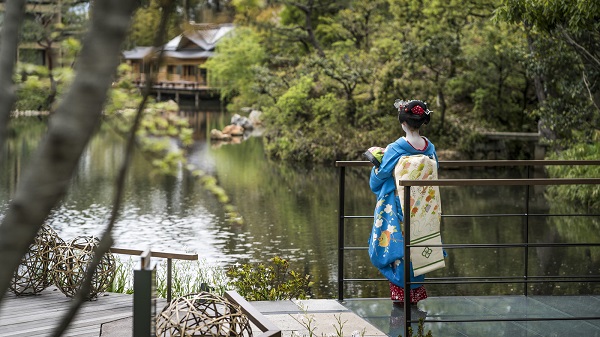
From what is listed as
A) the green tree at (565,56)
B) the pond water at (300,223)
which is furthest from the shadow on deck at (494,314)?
the pond water at (300,223)

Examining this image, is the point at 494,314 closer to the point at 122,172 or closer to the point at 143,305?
the point at 143,305

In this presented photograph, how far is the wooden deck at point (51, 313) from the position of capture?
5160 mm

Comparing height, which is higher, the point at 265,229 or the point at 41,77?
the point at 41,77

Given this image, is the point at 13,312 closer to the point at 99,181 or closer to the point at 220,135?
the point at 99,181

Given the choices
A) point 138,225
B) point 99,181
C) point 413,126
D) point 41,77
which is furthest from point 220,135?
point 41,77

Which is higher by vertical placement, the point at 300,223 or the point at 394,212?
the point at 394,212

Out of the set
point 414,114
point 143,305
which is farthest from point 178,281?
point 143,305

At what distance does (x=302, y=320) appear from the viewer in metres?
5.15

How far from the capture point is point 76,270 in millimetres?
6156

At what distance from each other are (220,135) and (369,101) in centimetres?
844

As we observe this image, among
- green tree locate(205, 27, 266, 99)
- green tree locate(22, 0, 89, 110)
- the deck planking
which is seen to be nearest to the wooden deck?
the deck planking

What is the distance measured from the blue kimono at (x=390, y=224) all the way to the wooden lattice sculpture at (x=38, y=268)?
227cm

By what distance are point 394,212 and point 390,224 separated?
0.08 meters

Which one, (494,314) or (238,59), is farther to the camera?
(238,59)
